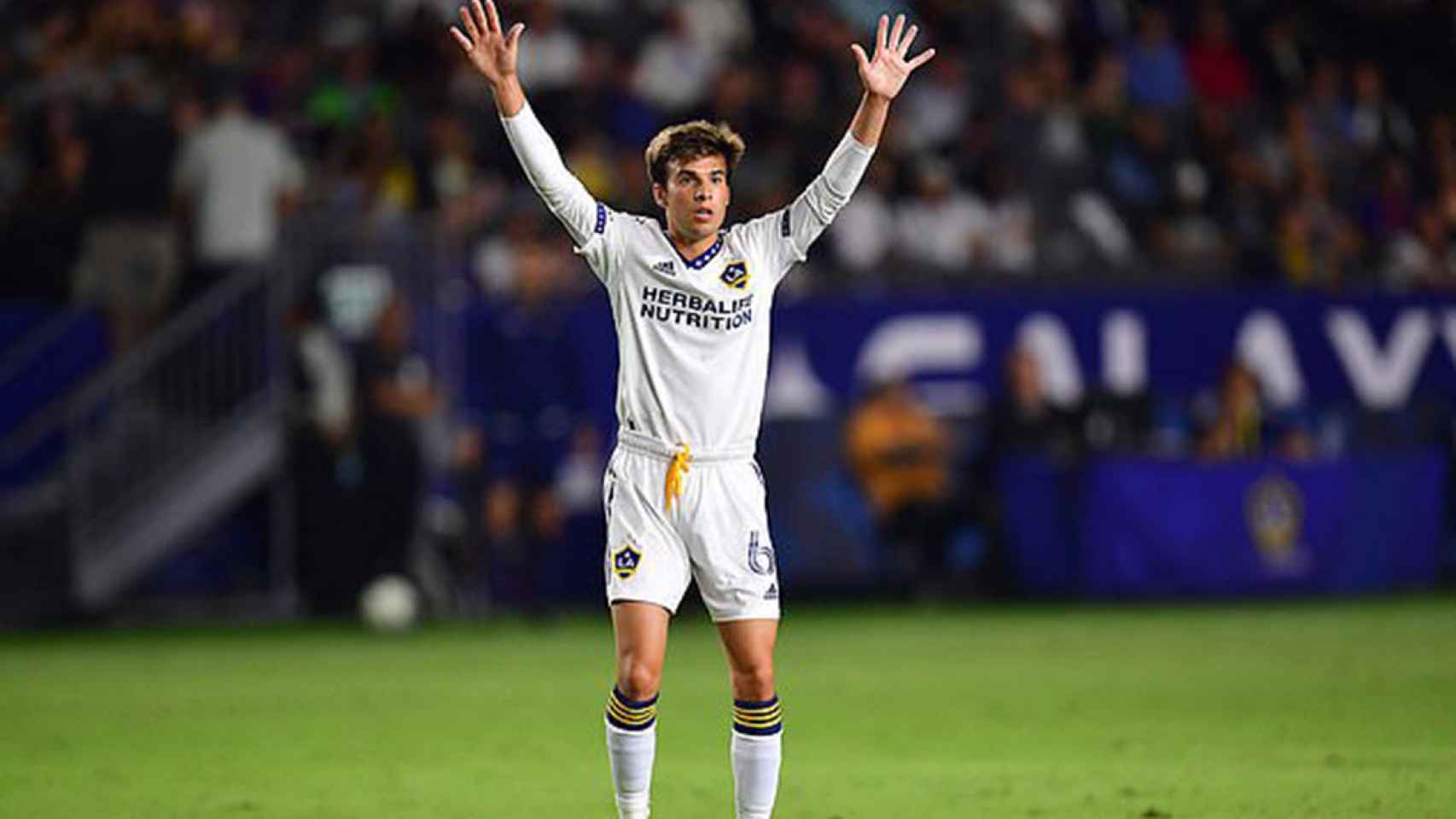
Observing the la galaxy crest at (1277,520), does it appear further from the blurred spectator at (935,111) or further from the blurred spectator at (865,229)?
the blurred spectator at (935,111)

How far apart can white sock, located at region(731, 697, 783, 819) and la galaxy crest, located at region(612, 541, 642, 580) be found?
58 cm

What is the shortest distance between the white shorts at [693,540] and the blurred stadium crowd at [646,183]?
454 inches

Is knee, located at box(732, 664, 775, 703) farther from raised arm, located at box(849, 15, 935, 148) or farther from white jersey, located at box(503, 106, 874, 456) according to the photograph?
raised arm, located at box(849, 15, 935, 148)

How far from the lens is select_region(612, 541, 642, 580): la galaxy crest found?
846cm

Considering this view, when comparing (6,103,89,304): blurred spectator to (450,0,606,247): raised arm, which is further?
(6,103,89,304): blurred spectator

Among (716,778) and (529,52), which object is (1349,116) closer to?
(529,52)

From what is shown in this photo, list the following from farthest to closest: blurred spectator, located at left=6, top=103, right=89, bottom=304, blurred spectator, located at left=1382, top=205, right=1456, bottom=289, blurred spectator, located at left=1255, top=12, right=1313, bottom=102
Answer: blurred spectator, located at left=1255, top=12, right=1313, bottom=102 → blurred spectator, located at left=1382, top=205, right=1456, bottom=289 → blurred spectator, located at left=6, top=103, right=89, bottom=304

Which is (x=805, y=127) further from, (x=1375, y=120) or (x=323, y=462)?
(x=1375, y=120)

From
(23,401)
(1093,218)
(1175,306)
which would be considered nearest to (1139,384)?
(1175,306)

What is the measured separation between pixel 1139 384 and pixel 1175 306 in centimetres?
72

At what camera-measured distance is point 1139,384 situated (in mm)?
21391

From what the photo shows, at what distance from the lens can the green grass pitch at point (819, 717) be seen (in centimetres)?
1028

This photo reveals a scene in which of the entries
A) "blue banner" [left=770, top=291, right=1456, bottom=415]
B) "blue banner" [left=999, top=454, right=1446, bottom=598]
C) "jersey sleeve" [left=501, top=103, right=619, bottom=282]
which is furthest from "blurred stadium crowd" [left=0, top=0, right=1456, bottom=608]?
"jersey sleeve" [left=501, top=103, right=619, bottom=282]

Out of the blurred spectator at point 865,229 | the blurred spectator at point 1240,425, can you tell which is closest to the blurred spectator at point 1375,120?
the blurred spectator at point 1240,425
